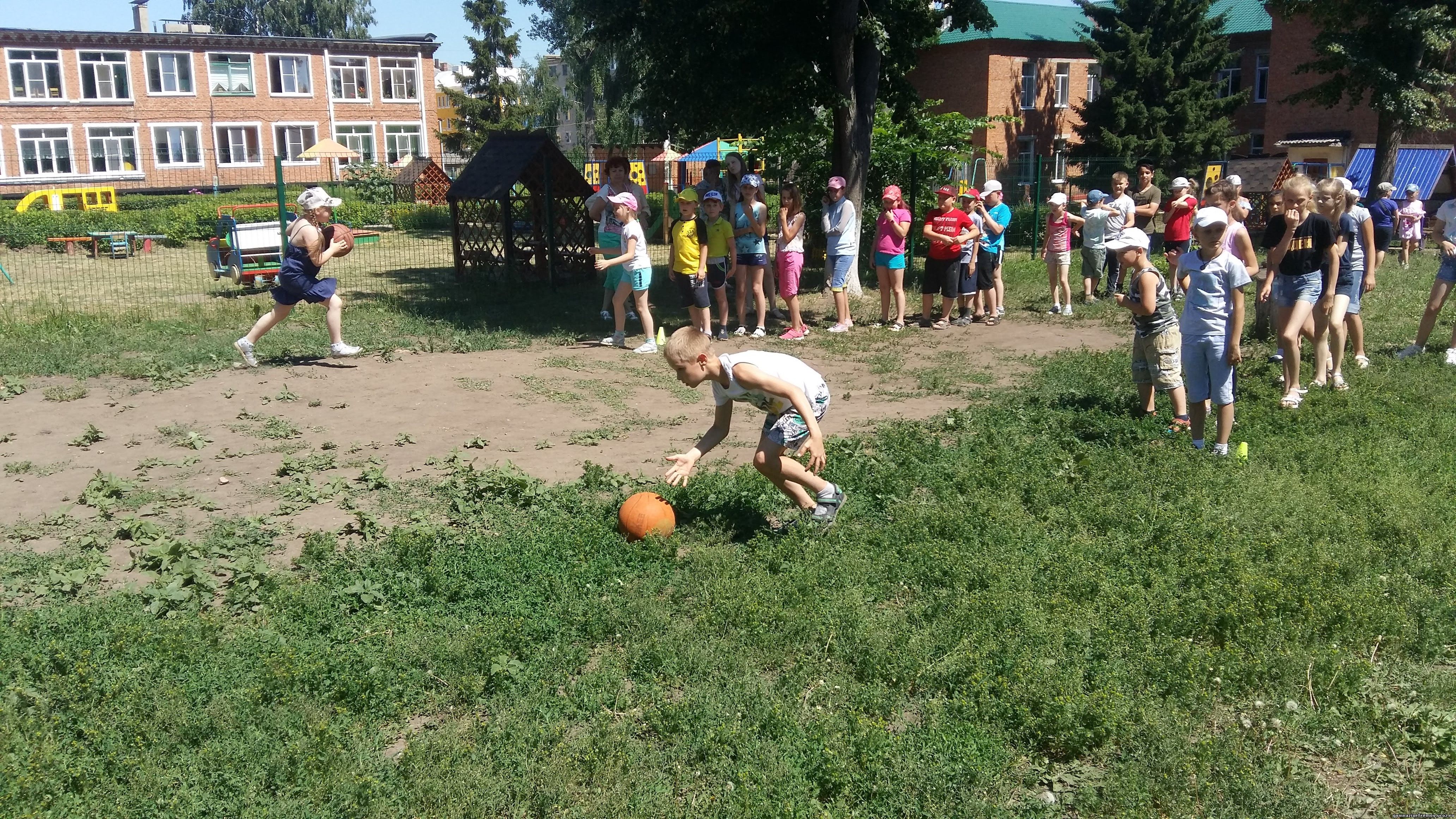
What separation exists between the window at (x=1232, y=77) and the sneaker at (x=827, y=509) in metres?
44.2

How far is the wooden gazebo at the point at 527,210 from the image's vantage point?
16812 mm

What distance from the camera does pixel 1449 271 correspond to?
10.6 meters

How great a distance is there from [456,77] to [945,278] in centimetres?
5180

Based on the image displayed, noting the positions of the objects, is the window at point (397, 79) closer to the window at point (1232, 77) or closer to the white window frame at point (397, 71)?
the white window frame at point (397, 71)

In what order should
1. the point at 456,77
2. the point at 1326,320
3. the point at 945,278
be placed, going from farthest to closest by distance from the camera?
the point at 456,77 < the point at 945,278 < the point at 1326,320

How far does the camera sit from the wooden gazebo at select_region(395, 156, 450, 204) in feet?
111

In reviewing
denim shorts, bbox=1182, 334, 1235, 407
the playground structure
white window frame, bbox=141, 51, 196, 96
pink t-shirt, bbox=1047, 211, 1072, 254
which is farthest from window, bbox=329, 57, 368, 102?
denim shorts, bbox=1182, 334, 1235, 407

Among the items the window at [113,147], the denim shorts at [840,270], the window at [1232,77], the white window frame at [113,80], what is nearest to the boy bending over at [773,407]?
the denim shorts at [840,270]

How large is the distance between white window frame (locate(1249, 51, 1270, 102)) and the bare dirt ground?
37.7 meters

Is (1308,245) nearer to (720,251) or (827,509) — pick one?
(827,509)

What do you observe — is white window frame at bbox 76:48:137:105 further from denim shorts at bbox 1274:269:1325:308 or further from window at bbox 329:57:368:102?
denim shorts at bbox 1274:269:1325:308

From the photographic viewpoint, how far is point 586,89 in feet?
204

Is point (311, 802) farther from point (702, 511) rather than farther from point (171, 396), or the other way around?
point (171, 396)

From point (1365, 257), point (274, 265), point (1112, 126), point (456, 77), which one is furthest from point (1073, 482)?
point (456, 77)
